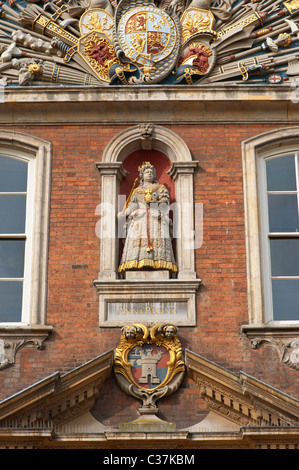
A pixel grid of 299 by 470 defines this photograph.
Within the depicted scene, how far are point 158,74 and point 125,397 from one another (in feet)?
14.8

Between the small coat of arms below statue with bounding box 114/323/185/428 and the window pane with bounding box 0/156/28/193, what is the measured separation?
2.61 metres

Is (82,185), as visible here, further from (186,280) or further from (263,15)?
(263,15)

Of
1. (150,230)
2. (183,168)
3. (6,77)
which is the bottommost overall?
(150,230)

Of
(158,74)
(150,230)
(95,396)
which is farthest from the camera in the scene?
(158,74)

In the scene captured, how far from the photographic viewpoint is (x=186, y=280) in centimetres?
1356

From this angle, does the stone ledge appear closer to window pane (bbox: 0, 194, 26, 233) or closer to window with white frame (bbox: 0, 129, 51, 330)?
window with white frame (bbox: 0, 129, 51, 330)

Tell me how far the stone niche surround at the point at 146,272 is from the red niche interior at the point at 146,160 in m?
0.09

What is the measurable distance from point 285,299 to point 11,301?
11.3ft

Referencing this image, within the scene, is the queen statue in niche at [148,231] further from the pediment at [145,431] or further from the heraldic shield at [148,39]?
the heraldic shield at [148,39]

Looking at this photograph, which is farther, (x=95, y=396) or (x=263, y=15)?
(x=263, y=15)

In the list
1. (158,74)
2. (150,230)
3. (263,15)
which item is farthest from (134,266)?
(263,15)

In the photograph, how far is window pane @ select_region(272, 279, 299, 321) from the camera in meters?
13.7

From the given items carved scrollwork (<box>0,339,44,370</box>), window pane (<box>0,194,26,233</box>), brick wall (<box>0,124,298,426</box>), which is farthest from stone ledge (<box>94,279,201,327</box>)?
window pane (<box>0,194,26,233</box>)

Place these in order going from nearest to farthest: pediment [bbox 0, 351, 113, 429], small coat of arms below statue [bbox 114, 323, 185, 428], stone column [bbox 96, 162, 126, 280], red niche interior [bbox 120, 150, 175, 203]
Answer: pediment [bbox 0, 351, 113, 429]
small coat of arms below statue [bbox 114, 323, 185, 428]
stone column [bbox 96, 162, 126, 280]
red niche interior [bbox 120, 150, 175, 203]
